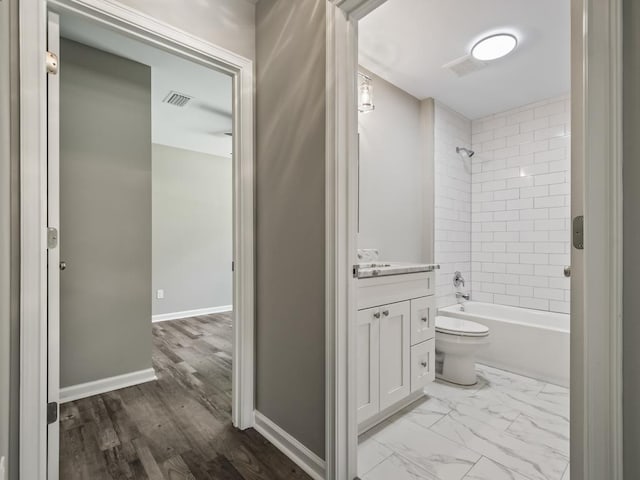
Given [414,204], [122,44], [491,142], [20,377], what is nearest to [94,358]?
[20,377]

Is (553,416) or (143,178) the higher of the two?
(143,178)

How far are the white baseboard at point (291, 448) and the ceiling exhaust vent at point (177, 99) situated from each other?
2.91m

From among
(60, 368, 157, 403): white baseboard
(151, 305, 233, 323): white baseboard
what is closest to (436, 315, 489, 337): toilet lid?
(60, 368, 157, 403): white baseboard

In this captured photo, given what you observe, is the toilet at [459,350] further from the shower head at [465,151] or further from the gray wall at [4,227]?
the gray wall at [4,227]

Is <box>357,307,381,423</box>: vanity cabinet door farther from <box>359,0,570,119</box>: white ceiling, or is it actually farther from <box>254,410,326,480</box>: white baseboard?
<box>359,0,570,119</box>: white ceiling

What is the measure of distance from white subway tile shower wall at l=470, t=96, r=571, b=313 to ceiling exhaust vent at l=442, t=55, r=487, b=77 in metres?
1.15

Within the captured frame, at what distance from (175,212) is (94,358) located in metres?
2.69

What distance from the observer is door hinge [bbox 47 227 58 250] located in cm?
130

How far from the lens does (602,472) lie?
68 cm

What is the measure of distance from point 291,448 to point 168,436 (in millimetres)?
711

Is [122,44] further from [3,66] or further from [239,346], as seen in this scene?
[239,346]

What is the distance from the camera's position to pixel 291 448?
1.57 metres

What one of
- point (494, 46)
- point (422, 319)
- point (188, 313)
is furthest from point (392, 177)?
point (188, 313)

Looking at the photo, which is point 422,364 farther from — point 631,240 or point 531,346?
point 631,240
